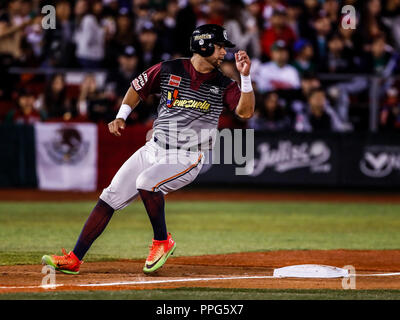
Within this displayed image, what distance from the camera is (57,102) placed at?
1552 cm

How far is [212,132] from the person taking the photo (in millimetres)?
7125

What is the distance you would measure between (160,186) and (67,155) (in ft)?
28.7

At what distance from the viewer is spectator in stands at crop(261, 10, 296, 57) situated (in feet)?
54.4

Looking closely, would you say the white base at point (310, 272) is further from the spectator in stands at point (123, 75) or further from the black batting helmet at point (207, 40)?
the spectator in stands at point (123, 75)

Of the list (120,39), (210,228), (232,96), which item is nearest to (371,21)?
(120,39)

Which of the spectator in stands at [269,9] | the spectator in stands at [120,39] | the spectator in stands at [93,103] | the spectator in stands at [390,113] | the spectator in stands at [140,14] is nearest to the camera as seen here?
the spectator in stands at [93,103]

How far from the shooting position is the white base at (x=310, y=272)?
6.91 metres

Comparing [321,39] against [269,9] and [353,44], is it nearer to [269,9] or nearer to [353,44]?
[353,44]

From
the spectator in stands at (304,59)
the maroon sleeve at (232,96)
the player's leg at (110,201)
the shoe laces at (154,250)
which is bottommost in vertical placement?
the shoe laces at (154,250)

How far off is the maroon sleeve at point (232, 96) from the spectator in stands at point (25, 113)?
9046 millimetres

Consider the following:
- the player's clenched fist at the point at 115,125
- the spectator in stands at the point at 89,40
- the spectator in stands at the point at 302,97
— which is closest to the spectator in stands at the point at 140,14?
the spectator in stands at the point at 89,40

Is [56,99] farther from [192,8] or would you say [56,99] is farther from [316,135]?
[316,135]

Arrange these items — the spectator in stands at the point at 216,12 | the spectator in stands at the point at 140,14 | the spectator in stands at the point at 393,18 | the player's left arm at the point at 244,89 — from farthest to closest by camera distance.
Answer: the spectator in stands at the point at 393,18, the spectator in stands at the point at 140,14, the spectator in stands at the point at 216,12, the player's left arm at the point at 244,89
